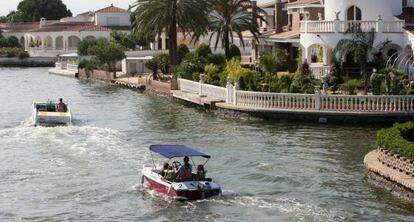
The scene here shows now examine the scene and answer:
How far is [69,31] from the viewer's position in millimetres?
137000

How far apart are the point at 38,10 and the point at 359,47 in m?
132

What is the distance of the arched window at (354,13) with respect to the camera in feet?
203

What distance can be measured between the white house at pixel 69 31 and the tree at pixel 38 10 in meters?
28.8

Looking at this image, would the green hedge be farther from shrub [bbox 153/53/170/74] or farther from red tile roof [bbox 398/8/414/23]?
shrub [bbox 153/53/170/74]

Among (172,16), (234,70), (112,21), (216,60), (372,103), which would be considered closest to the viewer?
(372,103)

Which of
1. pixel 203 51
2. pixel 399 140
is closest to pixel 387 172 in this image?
pixel 399 140

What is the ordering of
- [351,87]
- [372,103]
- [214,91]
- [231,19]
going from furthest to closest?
[231,19]
[214,91]
[351,87]
[372,103]

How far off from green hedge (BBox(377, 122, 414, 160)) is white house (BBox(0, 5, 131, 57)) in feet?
332

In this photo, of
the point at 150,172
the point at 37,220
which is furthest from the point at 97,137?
the point at 37,220

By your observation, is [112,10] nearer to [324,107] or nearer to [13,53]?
[13,53]

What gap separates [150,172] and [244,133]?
1421cm

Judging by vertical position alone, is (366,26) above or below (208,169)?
above

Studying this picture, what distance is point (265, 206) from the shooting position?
94.5 ft

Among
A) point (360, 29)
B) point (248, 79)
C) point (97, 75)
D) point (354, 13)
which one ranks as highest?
point (354, 13)
